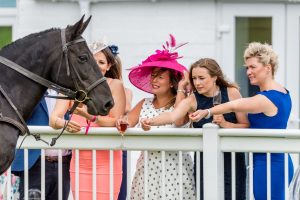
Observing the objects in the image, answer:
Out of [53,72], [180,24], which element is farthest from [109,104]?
[180,24]

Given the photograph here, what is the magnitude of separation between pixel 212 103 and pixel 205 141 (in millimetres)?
307

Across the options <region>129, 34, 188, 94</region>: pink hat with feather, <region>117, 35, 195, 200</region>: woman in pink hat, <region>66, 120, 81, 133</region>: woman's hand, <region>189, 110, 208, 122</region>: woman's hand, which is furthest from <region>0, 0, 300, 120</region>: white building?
<region>189, 110, 208, 122</region>: woman's hand

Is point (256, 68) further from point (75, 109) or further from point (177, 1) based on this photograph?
point (177, 1)

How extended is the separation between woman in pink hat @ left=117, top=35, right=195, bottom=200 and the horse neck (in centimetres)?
76

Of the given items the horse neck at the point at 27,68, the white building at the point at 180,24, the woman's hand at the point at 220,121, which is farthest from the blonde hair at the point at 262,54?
the white building at the point at 180,24

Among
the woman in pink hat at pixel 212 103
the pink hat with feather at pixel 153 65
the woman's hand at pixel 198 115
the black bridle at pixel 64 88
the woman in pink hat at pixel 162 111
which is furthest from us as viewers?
the pink hat with feather at pixel 153 65

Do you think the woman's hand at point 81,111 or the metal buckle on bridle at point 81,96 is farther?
the woman's hand at point 81,111

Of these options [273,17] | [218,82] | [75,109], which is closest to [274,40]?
[273,17]

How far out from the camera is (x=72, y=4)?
11.9 meters

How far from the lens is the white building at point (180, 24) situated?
1187 cm

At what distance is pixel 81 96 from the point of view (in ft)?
24.9

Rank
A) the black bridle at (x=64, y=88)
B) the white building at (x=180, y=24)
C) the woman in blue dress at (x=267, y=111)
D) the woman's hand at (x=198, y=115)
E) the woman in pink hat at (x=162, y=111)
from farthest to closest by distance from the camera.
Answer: the white building at (x=180, y=24) → the woman in pink hat at (x=162, y=111) → the woman in blue dress at (x=267, y=111) → the woman's hand at (x=198, y=115) → the black bridle at (x=64, y=88)

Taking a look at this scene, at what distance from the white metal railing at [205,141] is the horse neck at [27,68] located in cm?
60

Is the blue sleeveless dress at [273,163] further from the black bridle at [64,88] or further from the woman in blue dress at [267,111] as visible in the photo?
the black bridle at [64,88]
